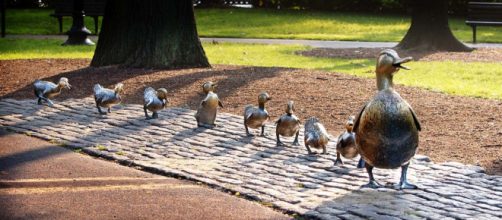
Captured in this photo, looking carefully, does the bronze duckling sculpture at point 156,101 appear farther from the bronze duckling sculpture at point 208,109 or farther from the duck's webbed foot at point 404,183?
the duck's webbed foot at point 404,183

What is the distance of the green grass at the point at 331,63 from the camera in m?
16.0

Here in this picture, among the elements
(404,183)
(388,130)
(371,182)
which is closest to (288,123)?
(371,182)

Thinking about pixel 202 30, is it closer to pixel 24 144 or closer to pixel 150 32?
pixel 150 32

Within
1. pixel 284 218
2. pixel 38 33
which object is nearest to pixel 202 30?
pixel 38 33

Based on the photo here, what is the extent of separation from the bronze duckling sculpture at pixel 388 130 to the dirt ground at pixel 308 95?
5.27 ft

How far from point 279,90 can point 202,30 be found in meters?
16.2

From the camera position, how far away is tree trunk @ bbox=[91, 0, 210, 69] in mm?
16562

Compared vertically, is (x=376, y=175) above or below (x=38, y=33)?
above

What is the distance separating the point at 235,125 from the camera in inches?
464

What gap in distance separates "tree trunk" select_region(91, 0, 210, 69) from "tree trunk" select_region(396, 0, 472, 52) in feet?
21.9

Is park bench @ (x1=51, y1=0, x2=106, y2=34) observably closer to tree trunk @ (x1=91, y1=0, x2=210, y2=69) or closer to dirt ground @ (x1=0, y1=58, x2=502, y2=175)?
dirt ground @ (x1=0, y1=58, x2=502, y2=175)

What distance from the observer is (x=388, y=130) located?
→ 7.94m

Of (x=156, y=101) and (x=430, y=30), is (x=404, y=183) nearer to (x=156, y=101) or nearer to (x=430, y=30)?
(x=156, y=101)

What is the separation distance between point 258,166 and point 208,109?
2.25 m
